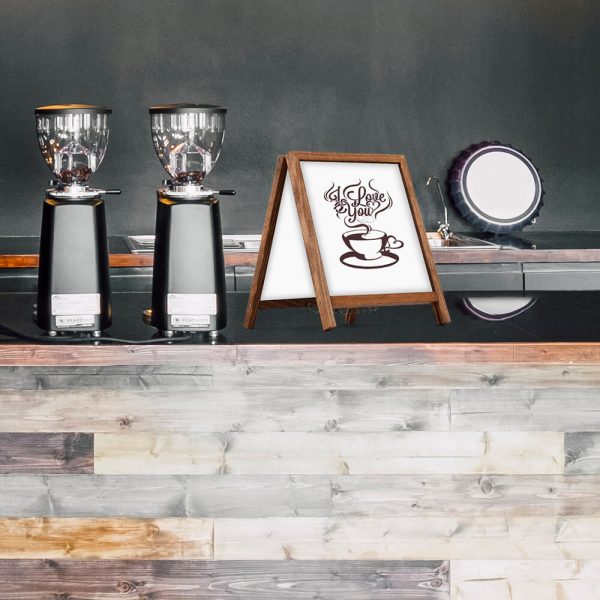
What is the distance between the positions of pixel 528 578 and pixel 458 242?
2212mm

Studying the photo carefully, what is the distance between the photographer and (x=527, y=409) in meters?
1.60

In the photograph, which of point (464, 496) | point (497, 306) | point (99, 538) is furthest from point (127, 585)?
point (497, 306)

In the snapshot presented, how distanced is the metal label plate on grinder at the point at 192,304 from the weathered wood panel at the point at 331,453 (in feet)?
0.69

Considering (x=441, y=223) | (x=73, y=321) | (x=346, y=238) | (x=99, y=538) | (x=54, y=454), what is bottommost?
(x=441, y=223)

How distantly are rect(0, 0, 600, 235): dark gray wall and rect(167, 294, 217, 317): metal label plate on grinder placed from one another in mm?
2454

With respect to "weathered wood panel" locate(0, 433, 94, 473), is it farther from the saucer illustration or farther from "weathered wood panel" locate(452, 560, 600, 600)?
"weathered wood panel" locate(452, 560, 600, 600)

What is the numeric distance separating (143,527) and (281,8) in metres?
2.86

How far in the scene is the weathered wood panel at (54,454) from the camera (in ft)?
5.17

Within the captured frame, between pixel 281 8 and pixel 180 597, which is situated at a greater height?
pixel 281 8

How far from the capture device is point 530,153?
4.09 m

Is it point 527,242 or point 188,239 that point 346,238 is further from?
point 527,242

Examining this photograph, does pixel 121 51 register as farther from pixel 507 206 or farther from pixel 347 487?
pixel 347 487

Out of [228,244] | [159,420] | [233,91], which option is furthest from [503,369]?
[233,91]

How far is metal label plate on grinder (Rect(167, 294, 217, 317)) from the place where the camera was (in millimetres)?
1559
